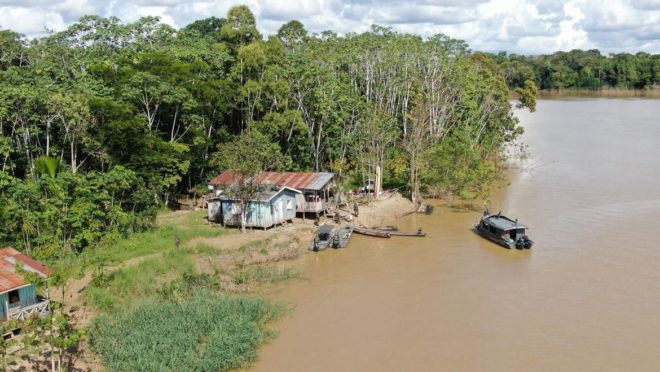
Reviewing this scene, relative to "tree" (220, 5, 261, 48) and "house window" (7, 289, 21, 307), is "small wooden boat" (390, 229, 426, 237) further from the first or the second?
"house window" (7, 289, 21, 307)

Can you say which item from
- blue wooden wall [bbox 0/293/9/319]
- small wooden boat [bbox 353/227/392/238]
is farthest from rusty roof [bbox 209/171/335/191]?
blue wooden wall [bbox 0/293/9/319]

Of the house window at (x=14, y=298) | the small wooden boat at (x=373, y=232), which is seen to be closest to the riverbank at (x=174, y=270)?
the house window at (x=14, y=298)

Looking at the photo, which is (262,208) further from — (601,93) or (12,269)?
(601,93)

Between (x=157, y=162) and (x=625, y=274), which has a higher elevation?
(x=157, y=162)

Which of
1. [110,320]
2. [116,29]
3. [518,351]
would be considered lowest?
[518,351]

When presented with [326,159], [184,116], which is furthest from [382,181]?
[184,116]

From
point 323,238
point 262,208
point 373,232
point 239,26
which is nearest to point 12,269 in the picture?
point 262,208

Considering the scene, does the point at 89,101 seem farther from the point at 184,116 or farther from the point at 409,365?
the point at 409,365
